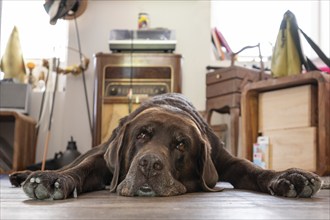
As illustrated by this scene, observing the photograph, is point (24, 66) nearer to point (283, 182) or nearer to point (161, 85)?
point (161, 85)

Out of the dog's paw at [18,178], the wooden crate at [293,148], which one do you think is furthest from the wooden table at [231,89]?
the dog's paw at [18,178]

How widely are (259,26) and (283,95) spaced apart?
7.37 feet

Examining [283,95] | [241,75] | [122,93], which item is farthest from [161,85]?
[283,95]

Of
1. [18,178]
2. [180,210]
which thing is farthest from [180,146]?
[18,178]

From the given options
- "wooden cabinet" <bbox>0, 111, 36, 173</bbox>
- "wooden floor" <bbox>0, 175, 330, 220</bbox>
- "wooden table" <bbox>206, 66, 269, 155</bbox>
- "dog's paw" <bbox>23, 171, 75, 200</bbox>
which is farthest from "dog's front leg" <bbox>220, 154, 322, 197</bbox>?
"wooden cabinet" <bbox>0, 111, 36, 173</bbox>

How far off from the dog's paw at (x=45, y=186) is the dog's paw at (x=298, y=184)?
0.69 metres

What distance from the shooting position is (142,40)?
4.52m

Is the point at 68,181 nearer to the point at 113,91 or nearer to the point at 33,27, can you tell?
the point at 113,91

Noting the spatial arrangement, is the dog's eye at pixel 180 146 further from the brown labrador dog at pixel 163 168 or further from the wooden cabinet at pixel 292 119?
the wooden cabinet at pixel 292 119

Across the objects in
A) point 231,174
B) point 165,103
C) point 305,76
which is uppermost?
point 305,76

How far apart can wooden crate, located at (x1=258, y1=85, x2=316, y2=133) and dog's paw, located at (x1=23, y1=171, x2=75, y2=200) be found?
6.09 feet

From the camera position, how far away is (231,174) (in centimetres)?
206

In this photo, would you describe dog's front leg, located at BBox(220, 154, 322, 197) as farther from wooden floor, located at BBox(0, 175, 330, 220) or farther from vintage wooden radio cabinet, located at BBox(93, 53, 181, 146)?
vintage wooden radio cabinet, located at BBox(93, 53, 181, 146)

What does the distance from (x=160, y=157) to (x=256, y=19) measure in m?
4.01
